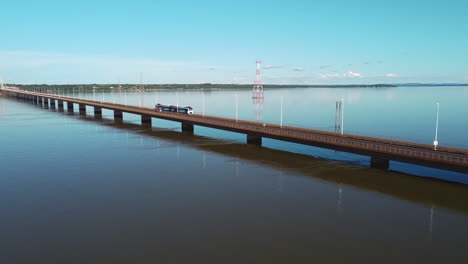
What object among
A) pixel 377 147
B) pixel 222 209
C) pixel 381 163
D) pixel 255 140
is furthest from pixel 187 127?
pixel 222 209

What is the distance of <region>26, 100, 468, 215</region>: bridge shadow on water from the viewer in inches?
1061

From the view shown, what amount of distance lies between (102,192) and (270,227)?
15.0m

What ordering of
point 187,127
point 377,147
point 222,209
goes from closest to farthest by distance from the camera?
point 222,209 < point 377,147 < point 187,127

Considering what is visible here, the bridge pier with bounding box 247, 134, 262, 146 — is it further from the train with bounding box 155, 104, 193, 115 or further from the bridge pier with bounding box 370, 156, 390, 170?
the train with bounding box 155, 104, 193, 115

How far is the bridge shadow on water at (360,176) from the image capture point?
2694cm

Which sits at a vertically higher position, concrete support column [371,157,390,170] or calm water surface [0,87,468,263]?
concrete support column [371,157,390,170]

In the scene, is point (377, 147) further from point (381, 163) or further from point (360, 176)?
point (360, 176)

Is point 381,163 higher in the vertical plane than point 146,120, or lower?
lower

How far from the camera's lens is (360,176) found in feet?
109

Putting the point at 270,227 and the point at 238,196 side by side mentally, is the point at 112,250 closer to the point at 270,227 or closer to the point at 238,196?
the point at 270,227

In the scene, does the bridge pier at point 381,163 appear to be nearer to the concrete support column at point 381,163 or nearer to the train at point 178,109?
the concrete support column at point 381,163

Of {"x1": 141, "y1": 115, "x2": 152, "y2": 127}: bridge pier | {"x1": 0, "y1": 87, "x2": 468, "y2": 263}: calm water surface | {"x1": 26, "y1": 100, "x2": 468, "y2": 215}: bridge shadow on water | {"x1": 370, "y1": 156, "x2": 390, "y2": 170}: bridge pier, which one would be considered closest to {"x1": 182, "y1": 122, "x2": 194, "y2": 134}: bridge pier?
{"x1": 26, "y1": 100, "x2": 468, "y2": 215}: bridge shadow on water

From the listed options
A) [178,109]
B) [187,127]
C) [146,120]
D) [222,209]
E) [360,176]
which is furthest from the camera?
[178,109]

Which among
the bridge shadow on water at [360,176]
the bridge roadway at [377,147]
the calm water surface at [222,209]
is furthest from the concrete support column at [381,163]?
the calm water surface at [222,209]
